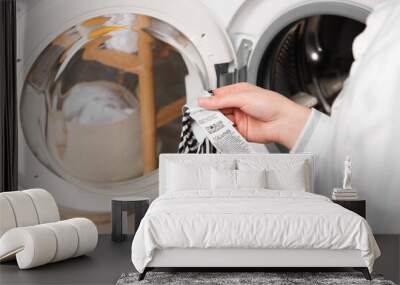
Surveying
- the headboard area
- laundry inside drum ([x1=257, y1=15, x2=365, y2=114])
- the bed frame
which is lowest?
the bed frame

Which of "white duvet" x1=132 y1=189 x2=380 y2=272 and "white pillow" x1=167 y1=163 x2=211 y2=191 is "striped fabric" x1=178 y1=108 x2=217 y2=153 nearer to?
"white pillow" x1=167 y1=163 x2=211 y2=191

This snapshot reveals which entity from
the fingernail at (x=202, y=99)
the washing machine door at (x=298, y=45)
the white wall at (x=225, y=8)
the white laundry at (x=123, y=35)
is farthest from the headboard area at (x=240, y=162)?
the white wall at (x=225, y=8)

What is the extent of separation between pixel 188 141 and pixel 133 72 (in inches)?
33.9

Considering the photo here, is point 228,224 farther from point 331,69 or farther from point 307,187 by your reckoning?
point 331,69

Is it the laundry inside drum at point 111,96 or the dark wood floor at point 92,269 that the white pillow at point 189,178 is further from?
the dark wood floor at point 92,269

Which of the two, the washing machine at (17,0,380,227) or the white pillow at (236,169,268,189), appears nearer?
the white pillow at (236,169,268,189)

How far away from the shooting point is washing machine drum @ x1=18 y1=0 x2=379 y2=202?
630cm

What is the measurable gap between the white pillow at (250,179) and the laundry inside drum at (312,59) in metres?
0.99

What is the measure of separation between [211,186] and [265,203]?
116 centimetres

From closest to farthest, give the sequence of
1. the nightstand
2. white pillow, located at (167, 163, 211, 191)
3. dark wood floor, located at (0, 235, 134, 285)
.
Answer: dark wood floor, located at (0, 235, 134, 285) → the nightstand → white pillow, located at (167, 163, 211, 191)

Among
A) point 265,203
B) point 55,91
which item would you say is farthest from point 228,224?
point 55,91

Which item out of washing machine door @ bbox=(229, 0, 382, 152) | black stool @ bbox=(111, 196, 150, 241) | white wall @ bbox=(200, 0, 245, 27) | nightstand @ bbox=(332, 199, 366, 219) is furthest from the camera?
white wall @ bbox=(200, 0, 245, 27)

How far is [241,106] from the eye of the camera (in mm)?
6332

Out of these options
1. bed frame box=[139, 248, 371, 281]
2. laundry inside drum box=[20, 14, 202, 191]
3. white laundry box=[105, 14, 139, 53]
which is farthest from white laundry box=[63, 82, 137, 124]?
bed frame box=[139, 248, 371, 281]
